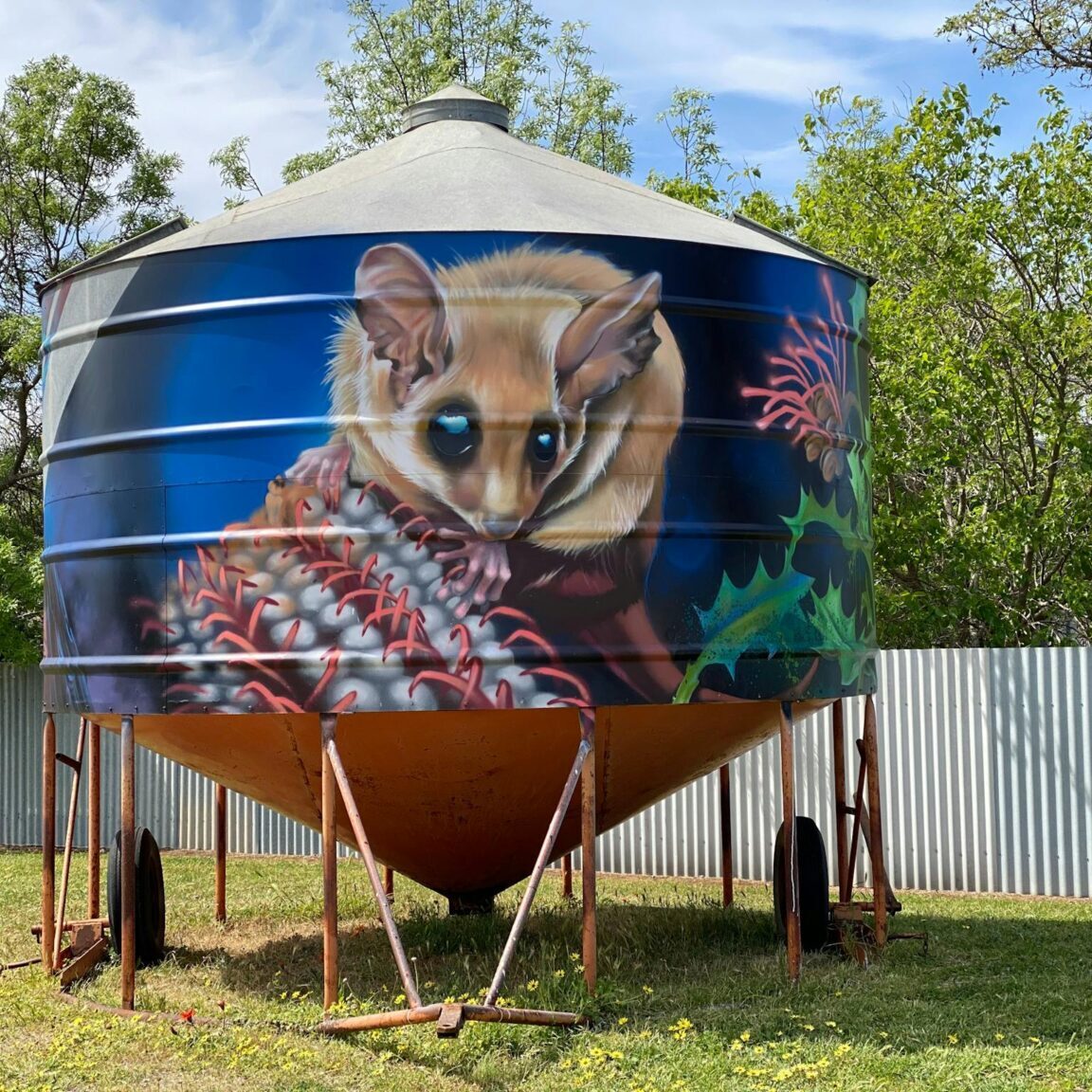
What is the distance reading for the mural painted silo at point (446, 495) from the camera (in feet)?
26.6

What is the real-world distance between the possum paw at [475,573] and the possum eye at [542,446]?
51cm

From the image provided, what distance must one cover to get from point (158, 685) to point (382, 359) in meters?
2.24

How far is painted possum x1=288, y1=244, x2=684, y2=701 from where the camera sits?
8.12 meters

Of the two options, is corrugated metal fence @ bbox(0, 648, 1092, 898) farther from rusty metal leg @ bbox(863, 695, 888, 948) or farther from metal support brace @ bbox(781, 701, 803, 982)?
metal support brace @ bbox(781, 701, 803, 982)

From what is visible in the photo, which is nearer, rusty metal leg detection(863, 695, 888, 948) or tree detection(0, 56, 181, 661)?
rusty metal leg detection(863, 695, 888, 948)

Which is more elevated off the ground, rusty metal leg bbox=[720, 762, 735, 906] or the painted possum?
the painted possum

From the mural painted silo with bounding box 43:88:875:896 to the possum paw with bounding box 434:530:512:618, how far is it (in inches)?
0.6

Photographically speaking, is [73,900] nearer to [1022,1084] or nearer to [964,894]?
[964,894]

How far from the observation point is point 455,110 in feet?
35.4

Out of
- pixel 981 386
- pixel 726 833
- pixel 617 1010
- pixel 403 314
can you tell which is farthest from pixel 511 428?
pixel 981 386

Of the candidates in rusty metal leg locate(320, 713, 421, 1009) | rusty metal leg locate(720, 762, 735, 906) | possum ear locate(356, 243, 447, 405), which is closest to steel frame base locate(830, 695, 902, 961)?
rusty metal leg locate(720, 762, 735, 906)

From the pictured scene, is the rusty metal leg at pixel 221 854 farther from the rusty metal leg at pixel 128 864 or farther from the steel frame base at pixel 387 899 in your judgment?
the steel frame base at pixel 387 899

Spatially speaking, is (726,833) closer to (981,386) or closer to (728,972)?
(728,972)

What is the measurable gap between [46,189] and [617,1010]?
16.9 meters
